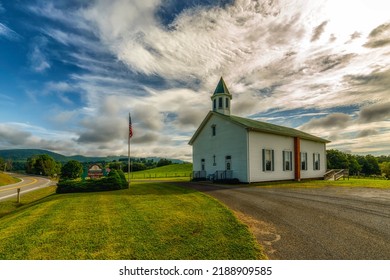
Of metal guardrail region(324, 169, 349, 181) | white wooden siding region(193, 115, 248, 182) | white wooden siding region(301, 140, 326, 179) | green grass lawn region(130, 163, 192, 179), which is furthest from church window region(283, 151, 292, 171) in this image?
green grass lawn region(130, 163, 192, 179)

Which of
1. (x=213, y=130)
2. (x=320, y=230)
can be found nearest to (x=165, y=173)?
(x=213, y=130)

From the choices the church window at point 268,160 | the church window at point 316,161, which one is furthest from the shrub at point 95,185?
the church window at point 316,161

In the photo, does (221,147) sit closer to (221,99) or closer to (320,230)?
(221,99)

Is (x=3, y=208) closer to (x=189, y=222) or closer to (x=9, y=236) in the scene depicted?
(x=9, y=236)

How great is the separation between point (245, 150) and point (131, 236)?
678 inches

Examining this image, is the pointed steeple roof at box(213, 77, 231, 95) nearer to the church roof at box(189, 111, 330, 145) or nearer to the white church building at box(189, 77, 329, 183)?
the white church building at box(189, 77, 329, 183)

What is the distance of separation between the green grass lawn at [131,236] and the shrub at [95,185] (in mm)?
7898

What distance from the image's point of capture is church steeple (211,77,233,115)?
2717 centimetres

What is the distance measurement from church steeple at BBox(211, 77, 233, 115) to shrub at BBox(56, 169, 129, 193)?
14.7 meters

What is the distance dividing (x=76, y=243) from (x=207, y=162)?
21639 millimetres

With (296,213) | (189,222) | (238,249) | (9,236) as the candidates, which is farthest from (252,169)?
(9,236)

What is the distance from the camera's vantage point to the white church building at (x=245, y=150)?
22.2m

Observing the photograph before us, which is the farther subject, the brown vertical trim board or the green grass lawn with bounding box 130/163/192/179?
the green grass lawn with bounding box 130/163/192/179

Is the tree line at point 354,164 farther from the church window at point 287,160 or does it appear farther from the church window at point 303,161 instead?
the church window at point 287,160
